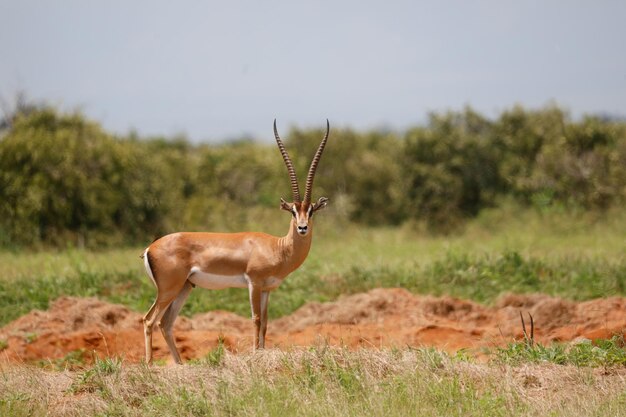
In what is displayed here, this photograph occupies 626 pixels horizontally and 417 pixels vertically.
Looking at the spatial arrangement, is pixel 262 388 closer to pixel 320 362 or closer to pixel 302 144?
pixel 320 362

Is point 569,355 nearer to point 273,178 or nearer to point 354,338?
point 354,338

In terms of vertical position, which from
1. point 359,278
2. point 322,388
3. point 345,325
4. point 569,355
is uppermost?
point 569,355

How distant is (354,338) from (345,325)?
1.12 m

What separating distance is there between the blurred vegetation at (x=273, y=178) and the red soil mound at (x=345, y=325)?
695 centimetres

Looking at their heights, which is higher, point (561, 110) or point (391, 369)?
point (561, 110)

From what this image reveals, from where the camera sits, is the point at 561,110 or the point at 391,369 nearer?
the point at 391,369

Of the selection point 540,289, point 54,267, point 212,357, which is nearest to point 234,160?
point 54,267

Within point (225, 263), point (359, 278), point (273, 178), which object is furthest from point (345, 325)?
point (273, 178)

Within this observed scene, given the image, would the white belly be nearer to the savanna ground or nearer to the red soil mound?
the savanna ground

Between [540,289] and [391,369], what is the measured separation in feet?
22.2

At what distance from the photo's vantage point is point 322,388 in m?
8.03

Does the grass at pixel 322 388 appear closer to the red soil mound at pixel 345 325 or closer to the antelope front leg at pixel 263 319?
the antelope front leg at pixel 263 319

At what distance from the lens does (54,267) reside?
1620 cm

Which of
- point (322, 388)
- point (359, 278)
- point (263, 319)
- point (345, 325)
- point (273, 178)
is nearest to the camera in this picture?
point (322, 388)
